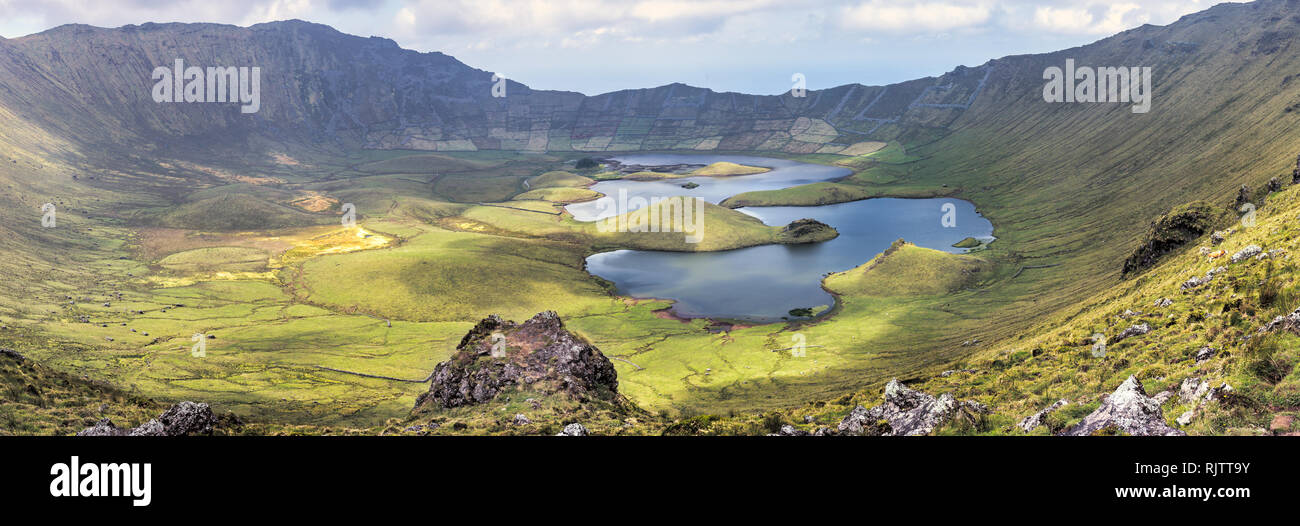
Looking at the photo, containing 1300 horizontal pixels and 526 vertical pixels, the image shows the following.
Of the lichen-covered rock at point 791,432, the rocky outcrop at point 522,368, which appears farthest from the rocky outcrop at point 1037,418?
the rocky outcrop at point 522,368

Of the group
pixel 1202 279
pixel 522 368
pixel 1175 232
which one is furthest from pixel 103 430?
pixel 1175 232

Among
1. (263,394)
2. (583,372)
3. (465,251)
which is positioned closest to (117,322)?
(263,394)

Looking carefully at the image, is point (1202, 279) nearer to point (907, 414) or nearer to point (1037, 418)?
point (1037, 418)

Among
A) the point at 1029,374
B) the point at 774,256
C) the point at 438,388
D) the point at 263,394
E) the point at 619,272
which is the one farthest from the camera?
the point at 774,256

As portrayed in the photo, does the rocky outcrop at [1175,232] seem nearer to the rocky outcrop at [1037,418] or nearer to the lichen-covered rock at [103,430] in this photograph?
the rocky outcrop at [1037,418]

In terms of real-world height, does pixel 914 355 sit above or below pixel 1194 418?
below
